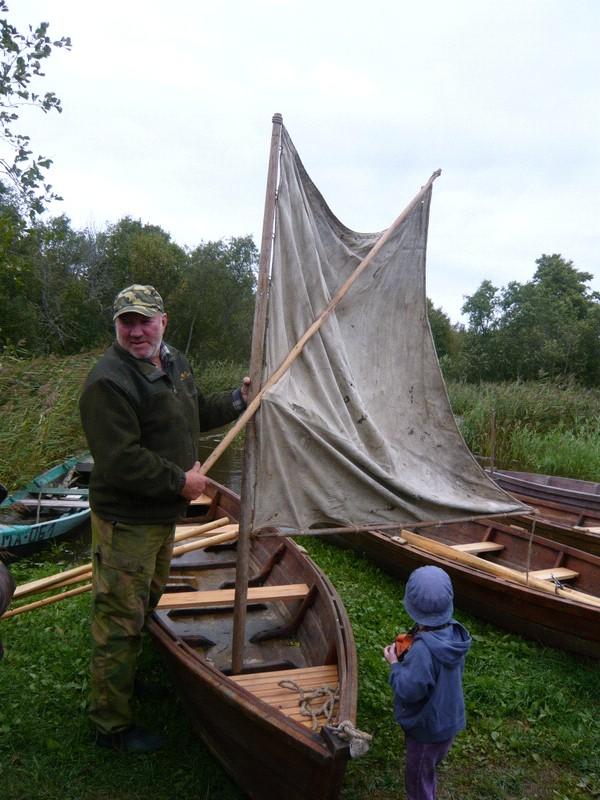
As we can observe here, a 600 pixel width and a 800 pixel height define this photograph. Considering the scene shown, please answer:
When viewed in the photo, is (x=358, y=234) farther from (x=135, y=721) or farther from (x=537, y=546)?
(x=537, y=546)

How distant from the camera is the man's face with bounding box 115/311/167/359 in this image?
3264mm

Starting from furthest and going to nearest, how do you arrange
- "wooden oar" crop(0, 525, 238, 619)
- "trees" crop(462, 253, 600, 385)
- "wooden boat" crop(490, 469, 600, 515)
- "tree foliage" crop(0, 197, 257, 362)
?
1. "trees" crop(462, 253, 600, 385)
2. "tree foliage" crop(0, 197, 257, 362)
3. "wooden boat" crop(490, 469, 600, 515)
4. "wooden oar" crop(0, 525, 238, 619)

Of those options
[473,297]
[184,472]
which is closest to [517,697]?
[184,472]

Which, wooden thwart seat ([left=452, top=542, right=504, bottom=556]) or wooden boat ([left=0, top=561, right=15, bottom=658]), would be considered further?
wooden thwart seat ([left=452, top=542, right=504, bottom=556])

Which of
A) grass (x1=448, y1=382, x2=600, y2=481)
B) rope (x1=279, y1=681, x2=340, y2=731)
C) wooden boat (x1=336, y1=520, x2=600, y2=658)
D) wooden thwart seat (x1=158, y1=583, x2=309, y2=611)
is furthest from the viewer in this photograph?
grass (x1=448, y1=382, x2=600, y2=481)

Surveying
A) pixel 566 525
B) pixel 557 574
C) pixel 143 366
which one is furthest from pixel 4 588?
pixel 566 525

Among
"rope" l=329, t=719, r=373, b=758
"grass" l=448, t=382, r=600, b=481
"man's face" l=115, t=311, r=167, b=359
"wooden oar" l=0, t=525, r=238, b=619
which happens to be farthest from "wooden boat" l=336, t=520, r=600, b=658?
"grass" l=448, t=382, r=600, b=481

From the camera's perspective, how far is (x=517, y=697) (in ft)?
14.1

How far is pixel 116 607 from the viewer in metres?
3.27

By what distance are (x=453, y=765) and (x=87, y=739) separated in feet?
6.74

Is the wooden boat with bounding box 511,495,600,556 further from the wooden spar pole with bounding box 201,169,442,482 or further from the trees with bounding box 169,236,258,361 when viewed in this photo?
the trees with bounding box 169,236,258,361

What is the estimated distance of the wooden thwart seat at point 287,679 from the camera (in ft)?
10.2

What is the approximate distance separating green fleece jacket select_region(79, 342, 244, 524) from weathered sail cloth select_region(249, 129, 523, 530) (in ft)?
1.43

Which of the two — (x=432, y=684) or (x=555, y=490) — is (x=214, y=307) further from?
(x=432, y=684)
